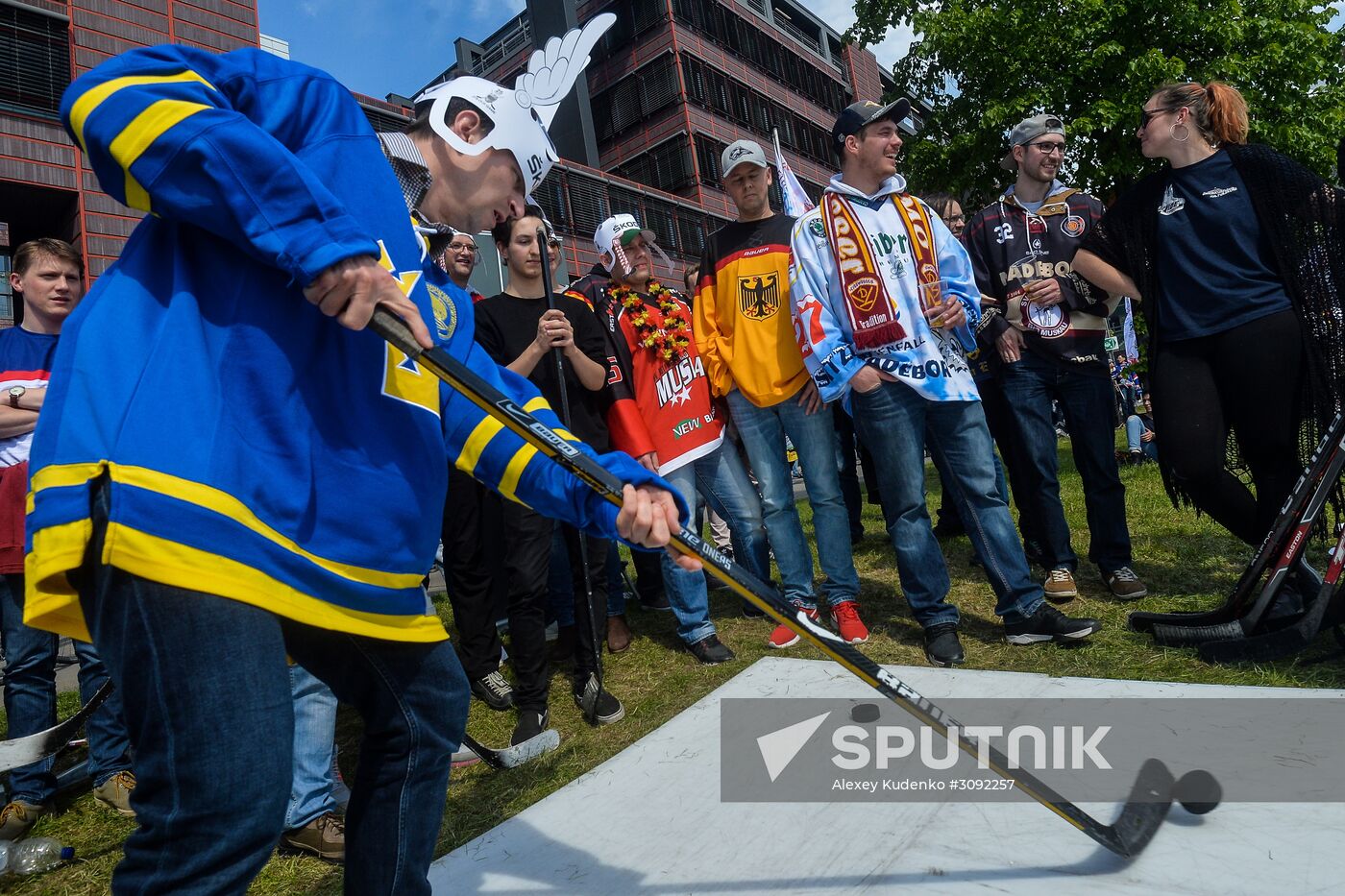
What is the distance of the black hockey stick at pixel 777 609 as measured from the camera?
5.48 feet

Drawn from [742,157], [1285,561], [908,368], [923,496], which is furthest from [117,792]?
[1285,561]

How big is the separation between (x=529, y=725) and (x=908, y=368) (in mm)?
2183

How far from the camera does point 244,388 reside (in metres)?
1.39

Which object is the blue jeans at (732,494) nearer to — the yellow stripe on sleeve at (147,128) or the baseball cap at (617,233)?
the baseball cap at (617,233)

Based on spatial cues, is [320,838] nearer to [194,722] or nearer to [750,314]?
[194,722]

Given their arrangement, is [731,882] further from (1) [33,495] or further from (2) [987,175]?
(2) [987,175]

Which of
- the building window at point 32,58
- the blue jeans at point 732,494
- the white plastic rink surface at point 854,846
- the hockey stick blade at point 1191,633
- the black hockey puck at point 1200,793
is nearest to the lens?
the white plastic rink surface at point 854,846

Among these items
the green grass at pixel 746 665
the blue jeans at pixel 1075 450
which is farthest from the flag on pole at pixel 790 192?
the green grass at pixel 746 665

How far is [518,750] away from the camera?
3.25 metres

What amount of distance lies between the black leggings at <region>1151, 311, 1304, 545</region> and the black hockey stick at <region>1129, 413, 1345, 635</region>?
0.19m

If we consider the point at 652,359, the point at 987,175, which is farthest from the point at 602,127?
the point at 652,359

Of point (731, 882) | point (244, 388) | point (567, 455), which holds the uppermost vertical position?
point (244, 388)

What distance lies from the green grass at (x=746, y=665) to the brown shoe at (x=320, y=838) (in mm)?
41

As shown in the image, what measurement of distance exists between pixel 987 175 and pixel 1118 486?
1200 centimetres
